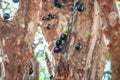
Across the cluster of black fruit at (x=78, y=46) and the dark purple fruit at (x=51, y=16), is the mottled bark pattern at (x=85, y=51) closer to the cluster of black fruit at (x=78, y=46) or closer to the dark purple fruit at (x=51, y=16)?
the cluster of black fruit at (x=78, y=46)

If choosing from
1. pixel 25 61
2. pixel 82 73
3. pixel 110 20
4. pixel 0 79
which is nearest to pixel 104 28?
pixel 110 20

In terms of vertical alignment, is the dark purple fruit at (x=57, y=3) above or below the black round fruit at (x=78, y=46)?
above

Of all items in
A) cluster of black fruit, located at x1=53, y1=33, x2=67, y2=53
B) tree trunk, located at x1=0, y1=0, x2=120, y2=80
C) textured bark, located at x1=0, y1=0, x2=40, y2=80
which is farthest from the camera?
cluster of black fruit, located at x1=53, y1=33, x2=67, y2=53

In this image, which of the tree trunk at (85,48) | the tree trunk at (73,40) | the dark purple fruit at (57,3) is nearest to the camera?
the tree trunk at (73,40)

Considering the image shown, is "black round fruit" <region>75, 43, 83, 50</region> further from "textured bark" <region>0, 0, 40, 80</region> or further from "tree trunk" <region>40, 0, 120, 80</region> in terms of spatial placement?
"textured bark" <region>0, 0, 40, 80</region>

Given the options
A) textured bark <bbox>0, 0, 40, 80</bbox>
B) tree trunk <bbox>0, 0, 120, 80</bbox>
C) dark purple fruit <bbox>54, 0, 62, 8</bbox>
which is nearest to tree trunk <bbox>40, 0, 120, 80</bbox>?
tree trunk <bbox>0, 0, 120, 80</bbox>

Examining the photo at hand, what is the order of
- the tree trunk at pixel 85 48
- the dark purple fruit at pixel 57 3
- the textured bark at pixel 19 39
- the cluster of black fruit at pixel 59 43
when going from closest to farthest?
the tree trunk at pixel 85 48, the textured bark at pixel 19 39, the cluster of black fruit at pixel 59 43, the dark purple fruit at pixel 57 3

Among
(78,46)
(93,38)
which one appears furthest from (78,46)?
(93,38)

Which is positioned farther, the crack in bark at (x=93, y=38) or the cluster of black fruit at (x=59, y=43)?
the cluster of black fruit at (x=59, y=43)

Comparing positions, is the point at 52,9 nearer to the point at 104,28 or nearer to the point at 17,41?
the point at 17,41

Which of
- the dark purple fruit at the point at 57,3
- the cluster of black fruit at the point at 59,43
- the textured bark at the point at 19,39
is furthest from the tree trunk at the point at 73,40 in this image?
the dark purple fruit at the point at 57,3
